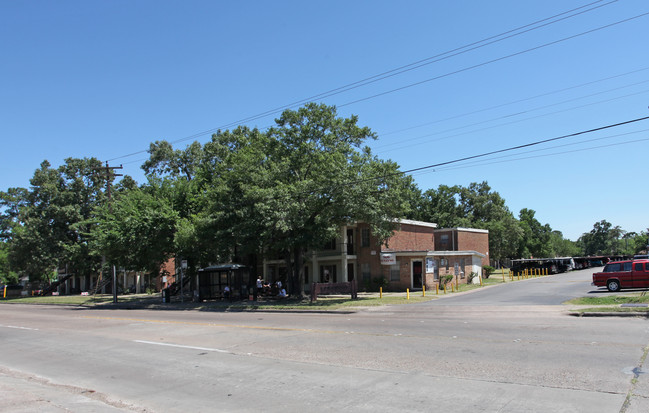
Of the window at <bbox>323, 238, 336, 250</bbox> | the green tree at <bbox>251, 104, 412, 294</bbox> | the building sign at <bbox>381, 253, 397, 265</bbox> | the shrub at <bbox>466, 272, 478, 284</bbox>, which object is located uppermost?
the green tree at <bbox>251, 104, 412, 294</bbox>

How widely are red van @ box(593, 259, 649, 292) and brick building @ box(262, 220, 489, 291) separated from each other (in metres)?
11.2

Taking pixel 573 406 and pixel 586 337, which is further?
pixel 586 337

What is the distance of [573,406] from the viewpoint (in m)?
6.17

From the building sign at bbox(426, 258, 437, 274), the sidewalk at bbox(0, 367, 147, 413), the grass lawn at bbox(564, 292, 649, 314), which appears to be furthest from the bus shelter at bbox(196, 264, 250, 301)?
the sidewalk at bbox(0, 367, 147, 413)

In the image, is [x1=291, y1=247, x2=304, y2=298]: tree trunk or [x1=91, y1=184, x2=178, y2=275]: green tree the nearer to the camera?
[x1=291, y1=247, x2=304, y2=298]: tree trunk

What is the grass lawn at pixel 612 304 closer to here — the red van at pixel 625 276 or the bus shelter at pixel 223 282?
the red van at pixel 625 276

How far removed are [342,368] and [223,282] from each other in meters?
25.5

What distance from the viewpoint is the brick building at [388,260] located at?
34097 millimetres

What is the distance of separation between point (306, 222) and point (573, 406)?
72.9 ft

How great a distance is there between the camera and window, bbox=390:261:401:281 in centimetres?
3425

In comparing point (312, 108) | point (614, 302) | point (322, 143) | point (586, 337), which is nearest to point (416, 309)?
point (614, 302)

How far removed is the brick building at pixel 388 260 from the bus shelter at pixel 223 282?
564 cm

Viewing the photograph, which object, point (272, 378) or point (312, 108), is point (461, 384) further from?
point (312, 108)

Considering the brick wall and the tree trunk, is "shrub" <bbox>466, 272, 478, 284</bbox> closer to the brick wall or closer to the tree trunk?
the brick wall
